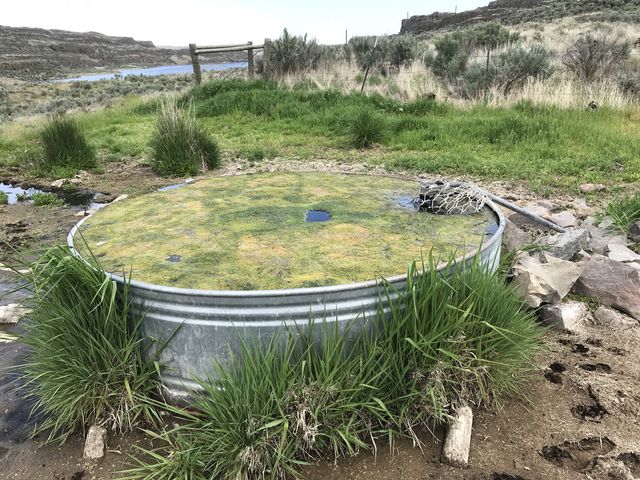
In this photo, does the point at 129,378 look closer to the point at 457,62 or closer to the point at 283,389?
the point at 283,389

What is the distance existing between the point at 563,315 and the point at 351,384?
1.65 meters

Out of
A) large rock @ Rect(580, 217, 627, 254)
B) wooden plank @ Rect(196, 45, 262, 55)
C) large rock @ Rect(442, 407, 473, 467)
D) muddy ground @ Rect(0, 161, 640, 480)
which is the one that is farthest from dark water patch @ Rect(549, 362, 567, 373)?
wooden plank @ Rect(196, 45, 262, 55)

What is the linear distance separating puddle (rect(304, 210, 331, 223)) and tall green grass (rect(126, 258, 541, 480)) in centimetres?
108

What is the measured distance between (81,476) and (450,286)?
1.76 meters

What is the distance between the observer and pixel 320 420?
2.19 m

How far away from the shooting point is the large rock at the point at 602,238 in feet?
13.0

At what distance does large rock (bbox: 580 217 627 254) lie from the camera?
3971mm

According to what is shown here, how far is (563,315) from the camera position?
3.18 meters

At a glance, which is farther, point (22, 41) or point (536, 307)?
point (22, 41)

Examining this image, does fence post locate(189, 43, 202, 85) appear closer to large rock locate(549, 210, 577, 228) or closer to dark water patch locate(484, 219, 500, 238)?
large rock locate(549, 210, 577, 228)

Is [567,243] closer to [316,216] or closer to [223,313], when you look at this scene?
[316,216]

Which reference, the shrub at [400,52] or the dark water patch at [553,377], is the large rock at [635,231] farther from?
the shrub at [400,52]

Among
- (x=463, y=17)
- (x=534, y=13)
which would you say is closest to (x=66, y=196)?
(x=534, y=13)

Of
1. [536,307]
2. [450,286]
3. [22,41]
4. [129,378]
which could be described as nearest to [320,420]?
[450,286]
